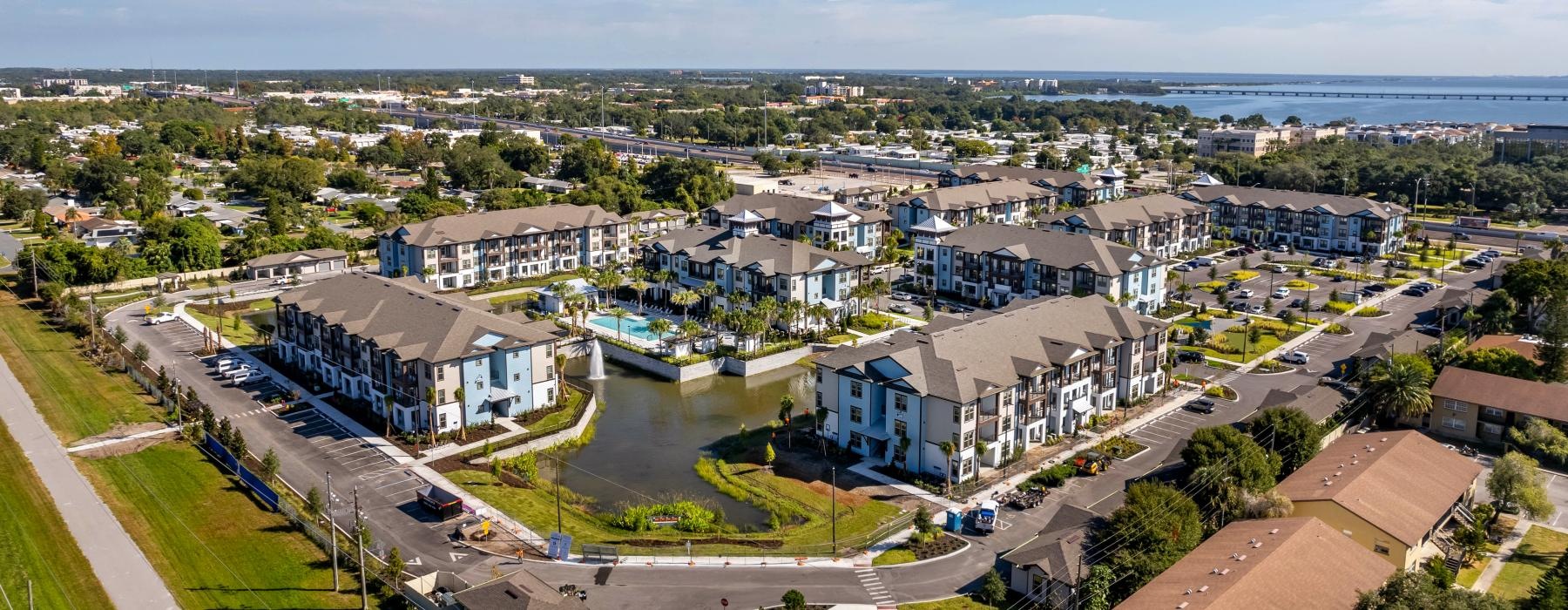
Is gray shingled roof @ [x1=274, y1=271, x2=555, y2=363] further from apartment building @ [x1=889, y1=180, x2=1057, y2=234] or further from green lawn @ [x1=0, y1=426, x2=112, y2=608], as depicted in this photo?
apartment building @ [x1=889, y1=180, x2=1057, y2=234]

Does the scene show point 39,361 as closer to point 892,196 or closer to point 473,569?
point 473,569

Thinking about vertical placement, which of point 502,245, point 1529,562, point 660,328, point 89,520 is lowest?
point 1529,562

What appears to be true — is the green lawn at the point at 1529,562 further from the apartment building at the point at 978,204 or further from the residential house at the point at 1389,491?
the apartment building at the point at 978,204

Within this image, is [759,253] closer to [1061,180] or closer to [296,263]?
[296,263]

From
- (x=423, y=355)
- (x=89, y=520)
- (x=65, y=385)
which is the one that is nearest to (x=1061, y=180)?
(x=423, y=355)

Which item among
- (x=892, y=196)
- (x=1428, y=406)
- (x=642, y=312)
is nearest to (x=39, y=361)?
(x=642, y=312)

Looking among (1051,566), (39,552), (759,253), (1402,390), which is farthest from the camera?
(759,253)

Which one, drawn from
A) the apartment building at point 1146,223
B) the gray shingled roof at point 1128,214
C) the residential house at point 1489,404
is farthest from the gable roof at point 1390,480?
the gray shingled roof at point 1128,214
